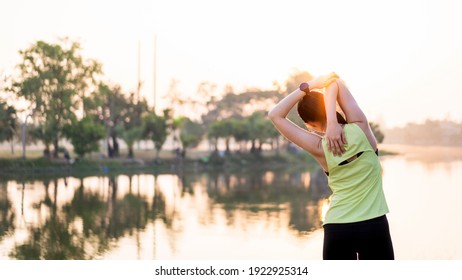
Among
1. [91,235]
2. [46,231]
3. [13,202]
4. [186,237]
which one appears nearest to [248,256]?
[186,237]

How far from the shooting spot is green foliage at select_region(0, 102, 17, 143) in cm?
1955

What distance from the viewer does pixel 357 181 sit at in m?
1.70

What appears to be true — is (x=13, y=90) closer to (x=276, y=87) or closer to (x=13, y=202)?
(x=13, y=202)

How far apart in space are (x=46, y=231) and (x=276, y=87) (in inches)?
967

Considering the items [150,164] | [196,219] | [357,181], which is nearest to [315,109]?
[357,181]

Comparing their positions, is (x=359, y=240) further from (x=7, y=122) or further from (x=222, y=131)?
(x=222, y=131)

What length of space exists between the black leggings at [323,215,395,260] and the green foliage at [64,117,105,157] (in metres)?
18.1

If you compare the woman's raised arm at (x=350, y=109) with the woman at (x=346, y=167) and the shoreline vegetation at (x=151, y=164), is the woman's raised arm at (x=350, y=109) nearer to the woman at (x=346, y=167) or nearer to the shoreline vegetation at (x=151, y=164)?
the woman at (x=346, y=167)

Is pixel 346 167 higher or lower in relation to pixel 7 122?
higher

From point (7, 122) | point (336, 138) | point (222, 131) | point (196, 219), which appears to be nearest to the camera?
→ point (336, 138)

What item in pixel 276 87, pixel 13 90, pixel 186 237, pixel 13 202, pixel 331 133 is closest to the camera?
pixel 331 133

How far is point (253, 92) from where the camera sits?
3181 centimetres

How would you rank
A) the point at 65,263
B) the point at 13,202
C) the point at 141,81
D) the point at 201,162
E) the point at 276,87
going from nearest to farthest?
the point at 65,263 < the point at 13,202 < the point at 201,162 < the point at 141,81 < the point at 276,87

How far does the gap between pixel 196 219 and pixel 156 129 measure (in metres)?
13.9
